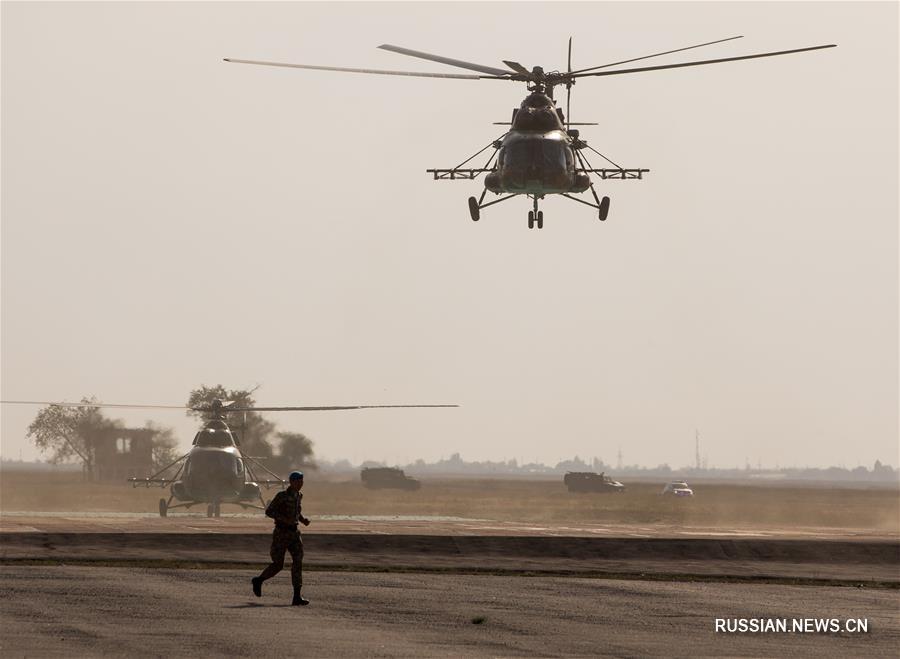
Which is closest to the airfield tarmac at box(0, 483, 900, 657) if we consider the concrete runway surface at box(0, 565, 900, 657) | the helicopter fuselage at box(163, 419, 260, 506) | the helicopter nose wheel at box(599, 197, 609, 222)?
the concrete runway surface at box(0, 565, 900, 657)

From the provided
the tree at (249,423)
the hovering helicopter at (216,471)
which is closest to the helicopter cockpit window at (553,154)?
the hovering helicopter at (216,471)

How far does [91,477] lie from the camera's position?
128m

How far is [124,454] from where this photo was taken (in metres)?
115

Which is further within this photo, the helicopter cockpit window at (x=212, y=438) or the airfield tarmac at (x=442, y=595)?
the helicopter cockpit window at (x=212, y=438)

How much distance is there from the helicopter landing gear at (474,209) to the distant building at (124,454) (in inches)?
3063

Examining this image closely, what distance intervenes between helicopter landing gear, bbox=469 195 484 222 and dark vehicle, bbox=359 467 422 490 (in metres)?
86.9

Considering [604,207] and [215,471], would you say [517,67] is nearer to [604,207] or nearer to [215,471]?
[604,207]

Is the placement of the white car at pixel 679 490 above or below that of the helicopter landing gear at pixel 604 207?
below

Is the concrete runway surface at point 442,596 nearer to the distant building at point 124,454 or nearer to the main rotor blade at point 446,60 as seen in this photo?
the main rotor blade at point 446,60

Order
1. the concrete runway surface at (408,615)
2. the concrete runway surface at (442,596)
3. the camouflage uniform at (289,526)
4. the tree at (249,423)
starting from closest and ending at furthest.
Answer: the concrete runway surface at (408,615), the concrete runway surface at (442,596), the camouflage uniform at (289,526), the tree at (249,423)

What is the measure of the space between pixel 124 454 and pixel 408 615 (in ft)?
323

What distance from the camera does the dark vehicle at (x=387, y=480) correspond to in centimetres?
12102

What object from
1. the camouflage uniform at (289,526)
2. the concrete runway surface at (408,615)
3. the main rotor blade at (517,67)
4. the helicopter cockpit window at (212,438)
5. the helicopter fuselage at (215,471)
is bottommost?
the concrete runway surface at (408,615)

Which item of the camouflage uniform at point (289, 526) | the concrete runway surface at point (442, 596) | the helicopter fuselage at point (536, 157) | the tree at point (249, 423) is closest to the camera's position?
the concrete runway surface at point (442, 596)
